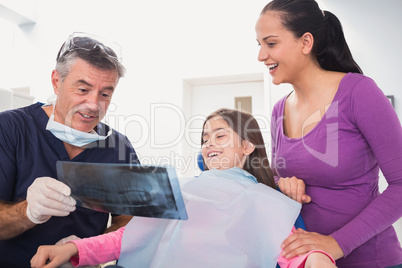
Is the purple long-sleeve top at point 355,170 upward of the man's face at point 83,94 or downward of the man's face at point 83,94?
downward

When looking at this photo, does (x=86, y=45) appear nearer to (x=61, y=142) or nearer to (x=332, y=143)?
(x=61, y=142)

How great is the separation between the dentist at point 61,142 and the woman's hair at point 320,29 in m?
0.62

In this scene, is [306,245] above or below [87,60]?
below

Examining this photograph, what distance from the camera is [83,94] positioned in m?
1.13

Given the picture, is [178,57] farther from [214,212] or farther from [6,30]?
[214,212]

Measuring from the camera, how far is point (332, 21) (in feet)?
3.44

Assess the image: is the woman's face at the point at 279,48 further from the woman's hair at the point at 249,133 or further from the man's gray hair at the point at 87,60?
the man's gray hair at the point at 87,60

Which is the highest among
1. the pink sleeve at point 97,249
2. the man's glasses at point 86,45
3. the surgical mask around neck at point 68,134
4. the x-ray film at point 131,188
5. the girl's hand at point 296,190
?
the man's glasses at point 86,45

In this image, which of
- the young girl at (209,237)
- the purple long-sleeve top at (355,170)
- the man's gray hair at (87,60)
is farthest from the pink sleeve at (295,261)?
the man's gray hair at (87,60)


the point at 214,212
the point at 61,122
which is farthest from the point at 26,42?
the point at 214,212

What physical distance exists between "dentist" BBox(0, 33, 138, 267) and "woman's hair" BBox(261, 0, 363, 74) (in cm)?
62

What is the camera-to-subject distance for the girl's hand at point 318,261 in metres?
0.69

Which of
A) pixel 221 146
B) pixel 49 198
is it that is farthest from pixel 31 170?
pixel 221 146

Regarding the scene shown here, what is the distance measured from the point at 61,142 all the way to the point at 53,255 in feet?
1.46
